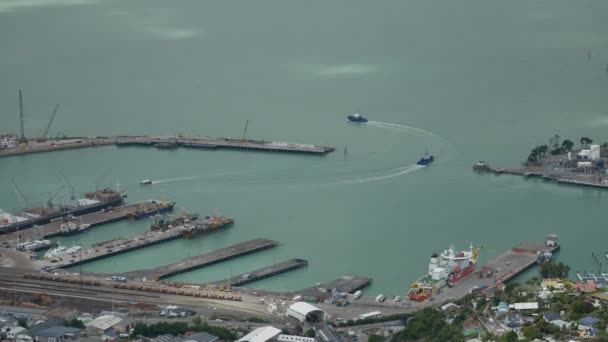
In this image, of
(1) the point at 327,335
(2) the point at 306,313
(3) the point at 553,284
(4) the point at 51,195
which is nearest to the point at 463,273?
(3) the point at 553,284

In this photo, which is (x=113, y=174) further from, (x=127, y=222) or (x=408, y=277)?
(x=408, y=277)

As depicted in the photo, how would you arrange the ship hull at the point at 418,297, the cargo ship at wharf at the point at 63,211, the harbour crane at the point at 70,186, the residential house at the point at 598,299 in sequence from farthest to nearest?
the harbour crane at the point at 70,186 → the cargo ship at wharf at the point at 63,211 → the ship hull at the point at 418,297 → the residential house at the point at 598,299

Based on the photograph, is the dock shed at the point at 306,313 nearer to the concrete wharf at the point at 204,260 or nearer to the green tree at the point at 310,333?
the green tree at the point at 310,333

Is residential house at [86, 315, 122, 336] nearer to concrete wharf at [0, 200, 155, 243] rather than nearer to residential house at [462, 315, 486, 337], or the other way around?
residential house at [462, 315, 486, 337]

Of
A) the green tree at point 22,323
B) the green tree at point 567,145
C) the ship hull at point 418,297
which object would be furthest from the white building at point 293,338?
the green tree at point 567,145

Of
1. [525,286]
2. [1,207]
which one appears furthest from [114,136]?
[525,286]

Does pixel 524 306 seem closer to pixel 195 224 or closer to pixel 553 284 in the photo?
pixel 553 284
